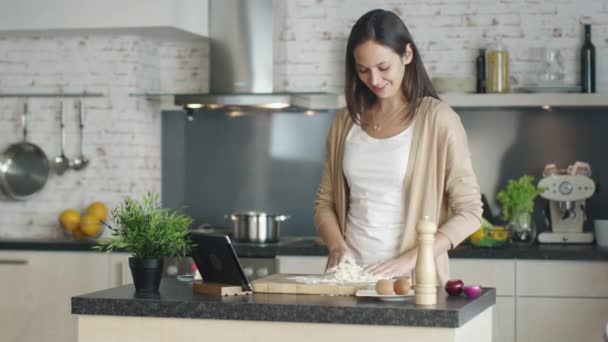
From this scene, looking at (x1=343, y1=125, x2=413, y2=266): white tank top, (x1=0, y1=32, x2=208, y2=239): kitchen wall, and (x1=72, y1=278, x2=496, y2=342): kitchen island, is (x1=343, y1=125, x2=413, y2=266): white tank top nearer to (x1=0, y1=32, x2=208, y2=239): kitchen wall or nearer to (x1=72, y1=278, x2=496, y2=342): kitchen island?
(x1=72, y1=278, x2=496, y2=342): kitchen island

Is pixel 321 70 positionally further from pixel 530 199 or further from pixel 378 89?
pixel 378 89

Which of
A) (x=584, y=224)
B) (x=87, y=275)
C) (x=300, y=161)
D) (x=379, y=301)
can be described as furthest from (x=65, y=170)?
(x=379, y=301)

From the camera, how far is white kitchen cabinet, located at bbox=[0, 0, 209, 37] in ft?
18.3

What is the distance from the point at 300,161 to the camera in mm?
6055

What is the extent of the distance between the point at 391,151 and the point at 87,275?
110 inches

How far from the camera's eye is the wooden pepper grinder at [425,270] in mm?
2668

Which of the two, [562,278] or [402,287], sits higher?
[402,287]

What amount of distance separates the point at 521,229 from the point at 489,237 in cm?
30

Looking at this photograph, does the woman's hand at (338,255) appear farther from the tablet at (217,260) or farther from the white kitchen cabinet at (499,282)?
the white kitchen cabinet at (499,282)

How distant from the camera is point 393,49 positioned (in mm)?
3184

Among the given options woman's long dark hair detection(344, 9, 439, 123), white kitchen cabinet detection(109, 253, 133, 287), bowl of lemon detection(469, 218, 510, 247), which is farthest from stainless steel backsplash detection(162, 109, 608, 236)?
woman's long dark hair detection(344, 9, 439, 123)


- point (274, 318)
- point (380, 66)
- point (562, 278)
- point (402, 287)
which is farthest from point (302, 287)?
point (562, 278)

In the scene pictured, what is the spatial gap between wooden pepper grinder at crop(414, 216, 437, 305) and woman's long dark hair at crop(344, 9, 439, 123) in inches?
27.0

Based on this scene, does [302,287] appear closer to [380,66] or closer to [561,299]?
[380,66]
